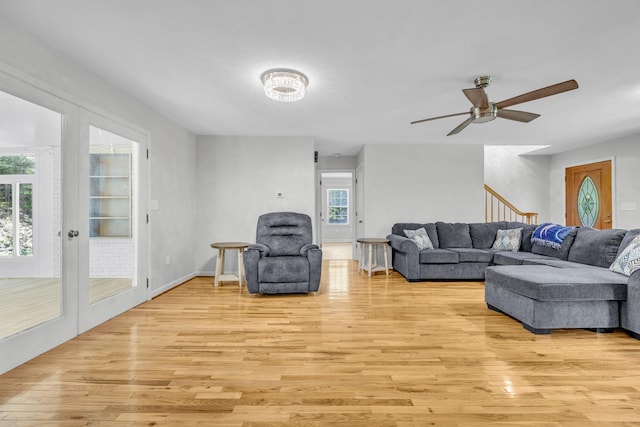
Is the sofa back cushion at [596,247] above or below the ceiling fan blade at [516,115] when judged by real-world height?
below

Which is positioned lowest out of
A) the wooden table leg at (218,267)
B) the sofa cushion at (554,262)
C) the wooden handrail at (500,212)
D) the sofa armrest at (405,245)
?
the wooden table leg at (218,267)

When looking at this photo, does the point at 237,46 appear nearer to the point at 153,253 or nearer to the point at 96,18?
the point at 96,18

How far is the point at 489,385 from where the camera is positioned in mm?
1900

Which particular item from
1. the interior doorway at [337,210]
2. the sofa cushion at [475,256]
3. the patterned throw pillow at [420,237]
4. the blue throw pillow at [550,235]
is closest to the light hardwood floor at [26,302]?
the patterned throw pillow at [420,237]

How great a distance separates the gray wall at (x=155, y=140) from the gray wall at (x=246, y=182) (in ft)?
0.81

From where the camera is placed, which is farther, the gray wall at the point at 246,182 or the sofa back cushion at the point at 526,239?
the gray wall at the point at 246,182

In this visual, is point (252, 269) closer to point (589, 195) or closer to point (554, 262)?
point (554, 262)

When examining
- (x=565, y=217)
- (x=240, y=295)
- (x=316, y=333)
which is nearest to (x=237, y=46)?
(x=316, y=333)

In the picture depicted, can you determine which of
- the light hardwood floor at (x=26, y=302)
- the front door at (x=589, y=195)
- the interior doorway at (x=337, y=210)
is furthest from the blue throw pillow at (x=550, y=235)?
the interior doorway at (x=337, y=210)

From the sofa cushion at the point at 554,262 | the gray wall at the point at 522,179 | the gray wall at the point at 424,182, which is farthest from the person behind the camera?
the gray wall at the point at 522,179

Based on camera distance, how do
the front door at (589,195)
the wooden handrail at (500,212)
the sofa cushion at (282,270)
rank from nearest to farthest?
the sofa cushion at (282,270) < the front door at (589,195) < the wooden handrail at (500,212)

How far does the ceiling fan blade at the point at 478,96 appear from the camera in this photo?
2791 mm

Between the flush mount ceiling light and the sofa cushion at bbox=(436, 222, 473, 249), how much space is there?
376 centimetres

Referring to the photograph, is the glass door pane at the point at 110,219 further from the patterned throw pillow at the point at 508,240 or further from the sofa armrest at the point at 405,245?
the patterned throw pillow at the point at 508,240
